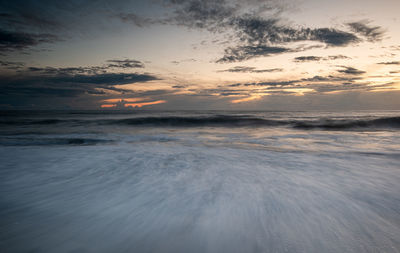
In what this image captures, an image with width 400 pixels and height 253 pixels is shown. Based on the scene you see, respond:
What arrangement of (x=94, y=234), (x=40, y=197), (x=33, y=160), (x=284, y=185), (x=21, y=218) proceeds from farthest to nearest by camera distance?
(x=33, y=160) → (x=284, y=185) → (x=40, y=197) → (x=21, y=218) → (x=94, y=234)

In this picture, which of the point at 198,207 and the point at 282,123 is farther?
the point at 282,123

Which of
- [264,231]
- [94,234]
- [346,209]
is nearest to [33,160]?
[94,234]

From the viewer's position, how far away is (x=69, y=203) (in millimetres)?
2322

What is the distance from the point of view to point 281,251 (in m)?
1.54

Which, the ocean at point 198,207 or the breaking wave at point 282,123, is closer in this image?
the ocean at point 198,207

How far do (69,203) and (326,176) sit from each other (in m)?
3.85

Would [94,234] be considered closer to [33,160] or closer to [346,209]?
[346,209]

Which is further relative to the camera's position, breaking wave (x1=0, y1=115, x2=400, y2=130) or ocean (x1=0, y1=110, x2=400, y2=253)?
breaking wave (x1=0, y1=115, x2=400, y2=130)

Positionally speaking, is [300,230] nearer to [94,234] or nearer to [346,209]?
[346,209]

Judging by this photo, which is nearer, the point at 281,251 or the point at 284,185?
the point at 281,251

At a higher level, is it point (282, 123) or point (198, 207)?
point (282, 123)

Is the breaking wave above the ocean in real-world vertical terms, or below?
above

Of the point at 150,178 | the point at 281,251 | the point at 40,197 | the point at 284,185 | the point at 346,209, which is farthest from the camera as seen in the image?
the point at 150,178

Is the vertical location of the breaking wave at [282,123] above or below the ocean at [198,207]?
above
